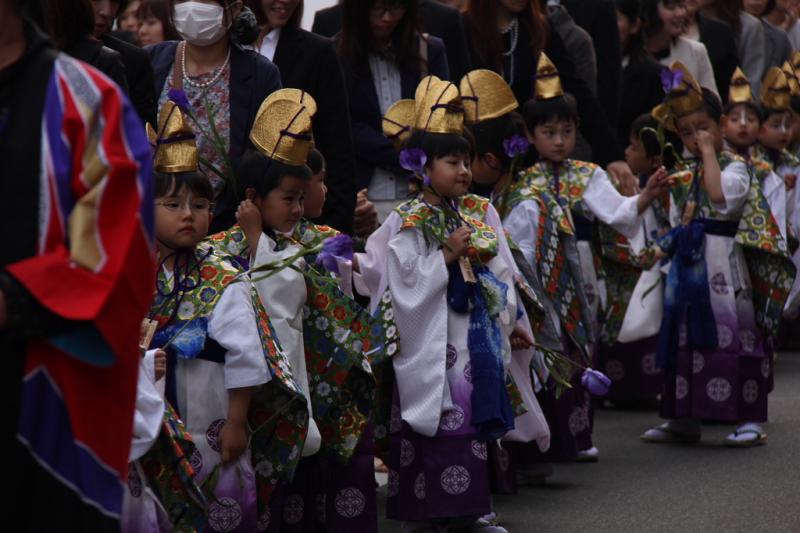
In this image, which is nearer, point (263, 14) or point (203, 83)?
point (203, 83)

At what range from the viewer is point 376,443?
659 cm

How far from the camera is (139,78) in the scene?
584 cm

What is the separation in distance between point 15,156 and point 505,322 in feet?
12.0

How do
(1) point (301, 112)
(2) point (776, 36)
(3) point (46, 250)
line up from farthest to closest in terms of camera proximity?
1. (2) point (776, 36)
2. (1) point (301, 112)
3. (3) point (46, 250)

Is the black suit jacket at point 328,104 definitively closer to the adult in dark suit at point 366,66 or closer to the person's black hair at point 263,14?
the person's black hair at point 263,14

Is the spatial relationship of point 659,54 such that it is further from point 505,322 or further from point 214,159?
point 214,159

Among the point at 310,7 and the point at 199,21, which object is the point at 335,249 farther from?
the point at 310,7

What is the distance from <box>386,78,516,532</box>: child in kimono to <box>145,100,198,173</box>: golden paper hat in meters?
1.21

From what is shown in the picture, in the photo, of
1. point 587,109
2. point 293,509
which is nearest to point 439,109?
point 293,509

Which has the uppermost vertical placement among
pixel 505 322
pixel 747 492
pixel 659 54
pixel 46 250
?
pixel 659 54

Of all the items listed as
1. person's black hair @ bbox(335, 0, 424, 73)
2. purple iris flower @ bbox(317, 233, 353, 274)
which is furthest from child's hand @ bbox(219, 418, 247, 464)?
person's black hair @ bbox(335, 0, 424, 73)

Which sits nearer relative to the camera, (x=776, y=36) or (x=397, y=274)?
(x=397, y=274)

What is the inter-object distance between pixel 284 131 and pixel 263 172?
0.17 metres

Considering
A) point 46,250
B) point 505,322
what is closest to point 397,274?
point 505,322
